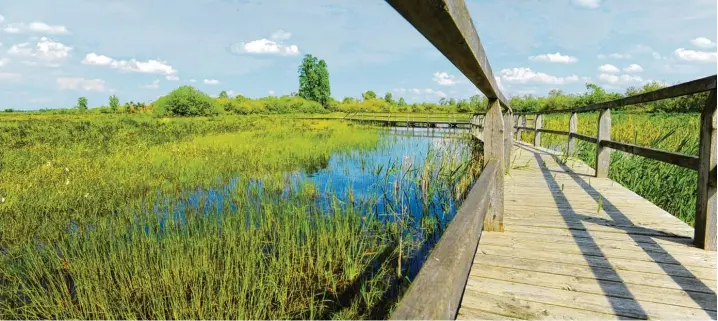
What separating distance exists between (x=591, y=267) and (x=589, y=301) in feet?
1.51

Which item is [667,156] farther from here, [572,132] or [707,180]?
[572,132]

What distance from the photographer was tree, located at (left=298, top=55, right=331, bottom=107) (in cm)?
7081

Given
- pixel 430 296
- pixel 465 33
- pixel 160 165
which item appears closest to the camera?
pixel 430 296

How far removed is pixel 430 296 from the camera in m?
0.86

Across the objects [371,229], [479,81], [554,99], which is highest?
[554,99]

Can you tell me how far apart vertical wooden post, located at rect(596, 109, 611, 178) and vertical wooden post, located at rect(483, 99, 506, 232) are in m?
2.70

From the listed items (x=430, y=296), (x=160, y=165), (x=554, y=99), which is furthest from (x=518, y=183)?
(x=554, y=99)

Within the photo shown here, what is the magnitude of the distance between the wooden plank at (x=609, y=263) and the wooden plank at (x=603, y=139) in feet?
9.92

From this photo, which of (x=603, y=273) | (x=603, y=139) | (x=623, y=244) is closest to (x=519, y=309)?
(x=603, y=273)

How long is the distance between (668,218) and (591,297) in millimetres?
1873

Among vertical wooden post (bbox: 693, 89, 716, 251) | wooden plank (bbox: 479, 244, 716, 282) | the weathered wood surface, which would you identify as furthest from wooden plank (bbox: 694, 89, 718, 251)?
the weathered wood surface

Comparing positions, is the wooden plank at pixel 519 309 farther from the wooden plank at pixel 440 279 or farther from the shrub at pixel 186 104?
the shrub at pixel 186 104

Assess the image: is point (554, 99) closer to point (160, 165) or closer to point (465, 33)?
point (160, 165)

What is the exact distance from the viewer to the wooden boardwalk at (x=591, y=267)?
1.62 m
